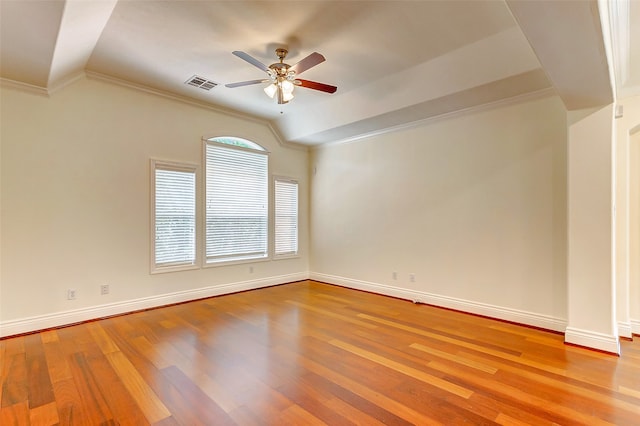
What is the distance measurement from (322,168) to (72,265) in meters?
4.35

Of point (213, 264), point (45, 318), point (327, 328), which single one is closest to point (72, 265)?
point (45, 318)

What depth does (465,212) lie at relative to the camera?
4352 millimetres

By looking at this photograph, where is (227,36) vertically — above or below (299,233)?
above

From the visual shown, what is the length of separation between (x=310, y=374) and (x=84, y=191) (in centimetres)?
358

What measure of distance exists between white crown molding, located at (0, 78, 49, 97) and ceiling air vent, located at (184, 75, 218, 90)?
1.57 metres

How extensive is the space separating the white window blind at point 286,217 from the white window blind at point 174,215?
1705 mm

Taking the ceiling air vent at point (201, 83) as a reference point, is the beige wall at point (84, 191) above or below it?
below

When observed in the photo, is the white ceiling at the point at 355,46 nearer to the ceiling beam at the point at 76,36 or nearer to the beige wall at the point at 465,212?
the ceiling beam at the point at 76,36

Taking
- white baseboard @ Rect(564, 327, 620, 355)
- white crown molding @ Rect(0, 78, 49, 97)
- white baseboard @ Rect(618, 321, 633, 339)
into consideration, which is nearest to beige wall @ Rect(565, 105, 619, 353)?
white baseboard @ Rect(564, 327, 620, 355)

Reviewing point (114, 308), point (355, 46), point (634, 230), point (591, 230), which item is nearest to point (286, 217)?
point (114, 308)

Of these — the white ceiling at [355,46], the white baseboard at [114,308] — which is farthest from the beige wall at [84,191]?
the white ceiling at [355,46]

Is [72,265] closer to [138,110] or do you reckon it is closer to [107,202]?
[107,202]

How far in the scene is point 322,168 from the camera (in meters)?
6.44

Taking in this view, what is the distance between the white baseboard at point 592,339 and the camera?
300 cm
